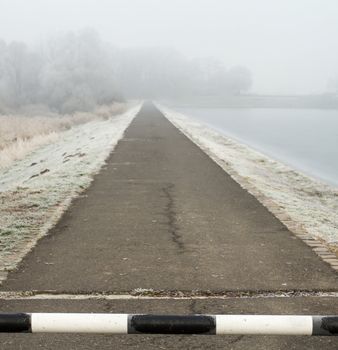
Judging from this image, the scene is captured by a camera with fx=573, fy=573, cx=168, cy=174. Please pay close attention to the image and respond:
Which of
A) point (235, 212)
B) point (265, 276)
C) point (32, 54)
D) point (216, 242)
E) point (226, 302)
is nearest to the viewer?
point (226, 302)

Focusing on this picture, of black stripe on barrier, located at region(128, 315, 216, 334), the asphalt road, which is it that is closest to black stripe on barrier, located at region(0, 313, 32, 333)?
black stripe on barrier, located at region(128, 315, 216, 334)

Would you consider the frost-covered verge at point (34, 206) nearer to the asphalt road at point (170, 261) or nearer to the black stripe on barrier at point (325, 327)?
the asphalt road at point (170, 261)

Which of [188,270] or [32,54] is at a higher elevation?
[32,54]

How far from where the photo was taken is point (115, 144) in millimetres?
22891

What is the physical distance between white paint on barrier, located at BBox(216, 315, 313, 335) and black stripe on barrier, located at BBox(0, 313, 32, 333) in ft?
3.46

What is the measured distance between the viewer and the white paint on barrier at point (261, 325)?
124 inches

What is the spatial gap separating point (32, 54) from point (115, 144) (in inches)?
3695

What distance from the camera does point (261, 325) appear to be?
10.4 feet

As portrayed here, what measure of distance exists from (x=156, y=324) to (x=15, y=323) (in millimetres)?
780

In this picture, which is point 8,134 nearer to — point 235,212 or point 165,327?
point 235,212

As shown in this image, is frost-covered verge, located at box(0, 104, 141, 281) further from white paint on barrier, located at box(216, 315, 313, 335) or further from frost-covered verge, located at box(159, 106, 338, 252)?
frost-covered verge, located at box(159, 106, 338, 252)

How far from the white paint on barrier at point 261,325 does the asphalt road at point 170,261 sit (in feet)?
3.84

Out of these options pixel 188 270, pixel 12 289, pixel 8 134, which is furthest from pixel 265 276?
pixel 8 134

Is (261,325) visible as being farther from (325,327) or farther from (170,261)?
(170,261)
